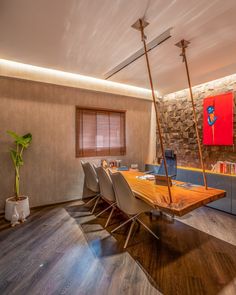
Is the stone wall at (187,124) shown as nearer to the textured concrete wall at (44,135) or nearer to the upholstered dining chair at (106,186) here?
the textured concrete wall at (44,135)

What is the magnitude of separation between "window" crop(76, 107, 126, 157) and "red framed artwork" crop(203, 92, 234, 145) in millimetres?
2011

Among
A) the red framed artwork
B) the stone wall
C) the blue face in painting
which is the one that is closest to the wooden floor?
the stone wall

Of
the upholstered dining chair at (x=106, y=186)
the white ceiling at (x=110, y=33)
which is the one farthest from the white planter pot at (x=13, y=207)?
the white ceiling at (x=110, y=33)

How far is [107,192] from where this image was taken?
9.34 ft

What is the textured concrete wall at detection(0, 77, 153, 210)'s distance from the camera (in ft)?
10.9

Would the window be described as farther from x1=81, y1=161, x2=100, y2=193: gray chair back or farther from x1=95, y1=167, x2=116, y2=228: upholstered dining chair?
x1=95, y1=167, x2=116, y2=228: upholstered dining chair

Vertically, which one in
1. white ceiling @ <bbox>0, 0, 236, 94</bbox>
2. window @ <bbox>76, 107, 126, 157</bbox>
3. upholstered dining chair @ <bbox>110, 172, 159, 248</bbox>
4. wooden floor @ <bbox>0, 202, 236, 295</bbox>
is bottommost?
wooden floor @ <bbox>0, 202, 236, 295</bbox>

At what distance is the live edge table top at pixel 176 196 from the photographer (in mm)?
1726

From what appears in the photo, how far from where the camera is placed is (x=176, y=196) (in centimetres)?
206

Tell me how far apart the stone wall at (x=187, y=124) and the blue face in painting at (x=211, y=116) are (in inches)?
8.9

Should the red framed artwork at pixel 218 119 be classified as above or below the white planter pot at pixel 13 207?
above

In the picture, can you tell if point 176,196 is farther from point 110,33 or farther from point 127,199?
point 110,33

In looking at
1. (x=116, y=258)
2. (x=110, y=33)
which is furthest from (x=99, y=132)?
(x=116, y=258)

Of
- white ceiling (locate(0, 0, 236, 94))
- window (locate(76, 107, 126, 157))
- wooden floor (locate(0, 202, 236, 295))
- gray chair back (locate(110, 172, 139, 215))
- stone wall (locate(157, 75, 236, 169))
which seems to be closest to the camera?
wooden floor (locate(0, 202, 236, 295))
